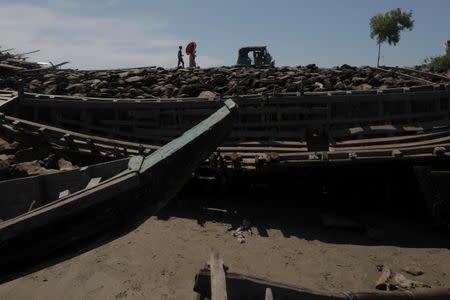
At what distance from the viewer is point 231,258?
779cm

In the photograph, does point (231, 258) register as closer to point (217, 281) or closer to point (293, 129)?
point (293, 129)

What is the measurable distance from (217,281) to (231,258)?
4.27 meters

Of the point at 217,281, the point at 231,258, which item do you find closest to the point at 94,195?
the point at 217,281

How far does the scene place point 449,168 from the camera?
8656 millimetres

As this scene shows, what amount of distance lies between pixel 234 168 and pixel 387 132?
3618 mm

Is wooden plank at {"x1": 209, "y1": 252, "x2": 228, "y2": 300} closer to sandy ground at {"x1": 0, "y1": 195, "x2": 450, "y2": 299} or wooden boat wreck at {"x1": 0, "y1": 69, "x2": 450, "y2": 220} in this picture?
sandy ground at {"x1": 0, "y1": 195, "x2": 450, "y2": 299}

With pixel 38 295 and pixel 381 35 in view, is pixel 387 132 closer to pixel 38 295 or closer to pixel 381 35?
pixel 38 295

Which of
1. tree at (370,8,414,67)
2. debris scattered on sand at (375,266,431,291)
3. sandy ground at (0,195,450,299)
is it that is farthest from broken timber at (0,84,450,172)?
tree at (370,8,414,67)

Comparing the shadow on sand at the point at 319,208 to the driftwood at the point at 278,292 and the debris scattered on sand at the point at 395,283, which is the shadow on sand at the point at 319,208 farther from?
the driftwood at the point at 278,292

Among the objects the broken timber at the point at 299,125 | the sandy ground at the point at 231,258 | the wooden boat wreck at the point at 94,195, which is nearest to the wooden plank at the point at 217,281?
the wooden boat wreck at the point at 94,195

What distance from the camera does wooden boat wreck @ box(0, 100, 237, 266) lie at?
284 cm

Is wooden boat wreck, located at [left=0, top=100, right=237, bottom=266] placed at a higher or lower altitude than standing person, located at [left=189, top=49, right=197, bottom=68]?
lower

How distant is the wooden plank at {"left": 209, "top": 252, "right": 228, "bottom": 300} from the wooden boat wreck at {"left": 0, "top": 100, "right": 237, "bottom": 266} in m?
0.78

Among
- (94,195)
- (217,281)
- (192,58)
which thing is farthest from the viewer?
(192,58)
